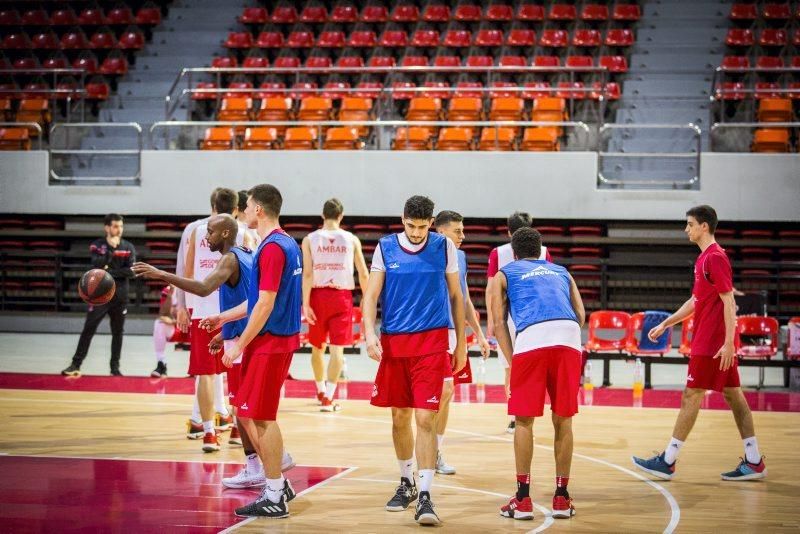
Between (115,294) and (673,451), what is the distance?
7302 mm

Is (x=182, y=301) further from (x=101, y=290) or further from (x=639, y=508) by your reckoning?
(x=639, y=508)

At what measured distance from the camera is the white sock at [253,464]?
265 inches

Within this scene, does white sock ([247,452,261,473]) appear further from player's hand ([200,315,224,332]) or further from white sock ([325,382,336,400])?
white sock ([325,382,336,400])

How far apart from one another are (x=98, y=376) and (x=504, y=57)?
10.4m

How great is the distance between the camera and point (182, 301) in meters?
7.99

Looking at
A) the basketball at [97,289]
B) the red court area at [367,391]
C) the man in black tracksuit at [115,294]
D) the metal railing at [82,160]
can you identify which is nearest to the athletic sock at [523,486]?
the basketball at [97,289]

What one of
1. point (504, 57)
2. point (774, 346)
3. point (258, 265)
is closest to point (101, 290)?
point (258, 265)

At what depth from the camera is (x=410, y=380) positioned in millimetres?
6016

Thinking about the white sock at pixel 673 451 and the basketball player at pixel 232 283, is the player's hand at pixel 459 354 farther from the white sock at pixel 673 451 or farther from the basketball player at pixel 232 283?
the white sock at pixel 673 451

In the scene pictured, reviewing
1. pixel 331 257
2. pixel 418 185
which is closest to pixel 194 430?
pixel 331 257

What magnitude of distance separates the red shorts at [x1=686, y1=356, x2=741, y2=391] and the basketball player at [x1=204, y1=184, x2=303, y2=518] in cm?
284

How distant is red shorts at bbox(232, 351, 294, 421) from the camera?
588 cm

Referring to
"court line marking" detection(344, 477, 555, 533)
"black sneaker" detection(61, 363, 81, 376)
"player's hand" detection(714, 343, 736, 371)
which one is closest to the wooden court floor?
"court line marking" detection(344, 477, 555, 533)

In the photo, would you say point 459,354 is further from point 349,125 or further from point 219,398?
point 349,125
